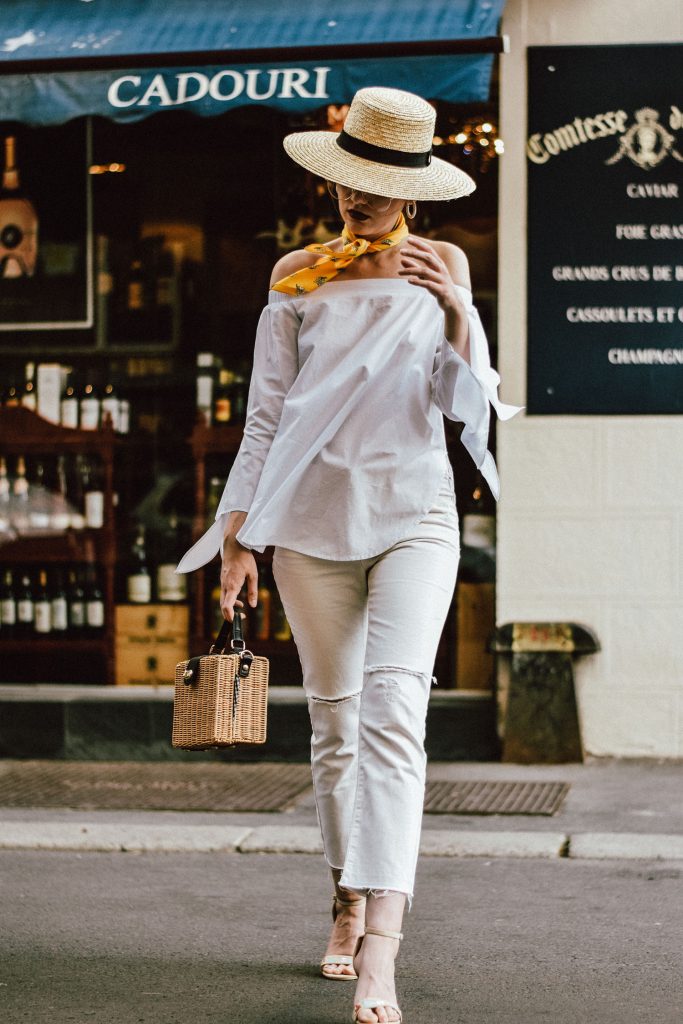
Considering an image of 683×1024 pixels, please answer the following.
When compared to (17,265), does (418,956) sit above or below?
below

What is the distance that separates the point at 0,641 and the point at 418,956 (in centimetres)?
456

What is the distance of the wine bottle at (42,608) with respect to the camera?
27.2 ft

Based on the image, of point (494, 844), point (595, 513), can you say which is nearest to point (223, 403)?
point (595, 513)

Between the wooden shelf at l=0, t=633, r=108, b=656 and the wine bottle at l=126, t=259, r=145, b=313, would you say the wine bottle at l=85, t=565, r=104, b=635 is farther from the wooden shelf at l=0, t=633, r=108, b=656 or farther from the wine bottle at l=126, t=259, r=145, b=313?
the wine bottle at l=126, t=259, r=145, b=313

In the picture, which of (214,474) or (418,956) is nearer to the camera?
(418,956)

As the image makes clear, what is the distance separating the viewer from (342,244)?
3895mm

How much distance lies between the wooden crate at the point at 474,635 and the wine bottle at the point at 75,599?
2.00 metres

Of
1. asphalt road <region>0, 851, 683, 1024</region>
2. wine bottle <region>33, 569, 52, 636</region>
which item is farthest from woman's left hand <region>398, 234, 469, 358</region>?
wine bottle <region>33, 569, 52, 636</region>

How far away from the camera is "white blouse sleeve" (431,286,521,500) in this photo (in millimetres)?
3641

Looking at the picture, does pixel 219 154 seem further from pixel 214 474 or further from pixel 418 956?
pixel 418 956

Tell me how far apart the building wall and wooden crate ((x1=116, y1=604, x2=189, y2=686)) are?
5.75 ft

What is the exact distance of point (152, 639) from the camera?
8211 mm

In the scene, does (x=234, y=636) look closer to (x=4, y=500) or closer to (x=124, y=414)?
(x=124, y=414)

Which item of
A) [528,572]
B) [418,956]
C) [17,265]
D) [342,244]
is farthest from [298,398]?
[17,265]
